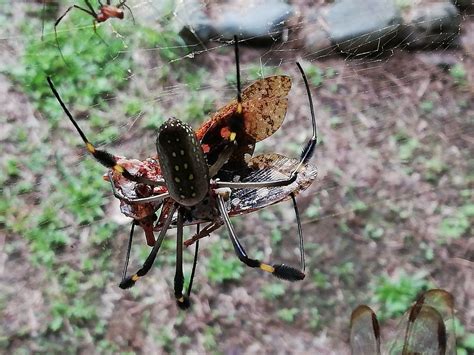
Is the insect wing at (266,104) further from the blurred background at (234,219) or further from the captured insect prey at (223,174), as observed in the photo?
the blurred background at (234,219)

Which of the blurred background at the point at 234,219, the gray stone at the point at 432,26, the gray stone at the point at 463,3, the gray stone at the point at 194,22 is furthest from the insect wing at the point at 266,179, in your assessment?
the gray stone at the point at 463,3

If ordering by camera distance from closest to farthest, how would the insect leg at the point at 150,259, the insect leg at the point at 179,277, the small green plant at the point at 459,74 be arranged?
the insect leg at the point at 150,259
the insect leg at the point at 179,277
the small green plant at the point at 459,74

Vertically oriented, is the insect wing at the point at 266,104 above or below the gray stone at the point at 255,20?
above

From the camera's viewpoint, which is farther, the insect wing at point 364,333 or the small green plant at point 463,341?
the small green plant at point 463,341

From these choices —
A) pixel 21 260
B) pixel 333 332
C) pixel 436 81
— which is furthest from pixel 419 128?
pixel 21 260

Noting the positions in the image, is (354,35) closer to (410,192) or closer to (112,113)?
(410,192)

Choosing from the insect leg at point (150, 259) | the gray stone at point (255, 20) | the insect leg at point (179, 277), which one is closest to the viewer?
the insect leg at point (150, 259)

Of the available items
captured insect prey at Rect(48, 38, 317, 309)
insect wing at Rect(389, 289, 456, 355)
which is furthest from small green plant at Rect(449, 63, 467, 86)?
captured insect prey at Rect(48, 38, 317, 309)

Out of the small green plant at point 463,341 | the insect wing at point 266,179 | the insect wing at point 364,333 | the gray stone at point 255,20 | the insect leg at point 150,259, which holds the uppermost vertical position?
the insect wing at point 266,179
